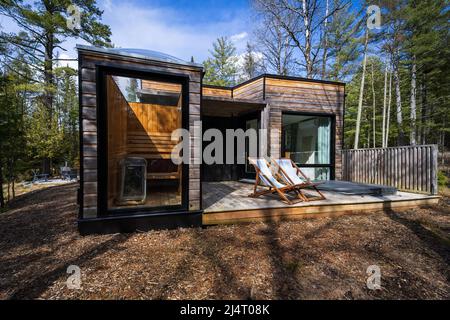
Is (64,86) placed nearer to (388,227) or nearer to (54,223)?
(54,223)

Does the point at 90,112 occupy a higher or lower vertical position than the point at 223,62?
lower

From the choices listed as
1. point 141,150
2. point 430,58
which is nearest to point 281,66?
point 430,58

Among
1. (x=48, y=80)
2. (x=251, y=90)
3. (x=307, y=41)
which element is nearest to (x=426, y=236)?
(x=251, y=90)

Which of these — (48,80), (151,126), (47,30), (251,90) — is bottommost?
(151,126)

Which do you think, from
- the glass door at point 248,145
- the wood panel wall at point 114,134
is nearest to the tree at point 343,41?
→ the glass door at point 248,145

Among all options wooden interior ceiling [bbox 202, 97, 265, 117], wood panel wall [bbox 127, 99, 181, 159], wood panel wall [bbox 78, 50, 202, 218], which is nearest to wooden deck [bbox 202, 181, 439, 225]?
wood panel wall [bbox 127, 99, 181, 159]

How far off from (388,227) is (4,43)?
1444 centimetres

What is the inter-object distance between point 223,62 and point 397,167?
48.3 feet

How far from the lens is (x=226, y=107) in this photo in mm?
5695

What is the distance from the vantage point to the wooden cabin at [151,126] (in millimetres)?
2498

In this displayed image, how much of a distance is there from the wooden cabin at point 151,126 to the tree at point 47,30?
366 inches

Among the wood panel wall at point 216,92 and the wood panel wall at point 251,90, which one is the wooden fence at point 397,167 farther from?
the wood panel wall at point 216,92

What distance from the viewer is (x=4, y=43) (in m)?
9.08

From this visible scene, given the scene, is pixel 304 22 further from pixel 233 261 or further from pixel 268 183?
pixel 233 261
